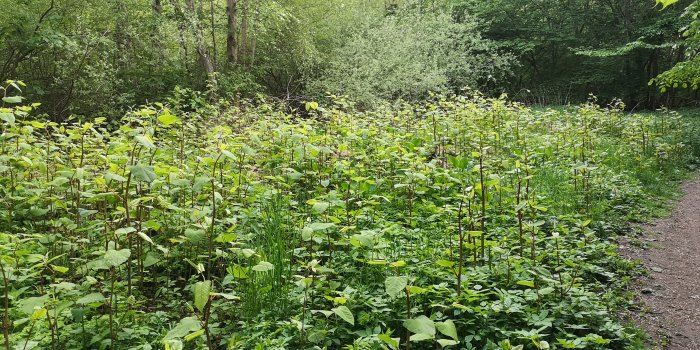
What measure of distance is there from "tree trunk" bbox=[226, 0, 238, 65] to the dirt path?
11466 millimetres

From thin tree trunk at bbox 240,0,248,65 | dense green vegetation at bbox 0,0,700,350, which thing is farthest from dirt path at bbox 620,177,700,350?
thin tree trunk at bbox 240,0,248,65

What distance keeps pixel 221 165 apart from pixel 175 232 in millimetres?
673

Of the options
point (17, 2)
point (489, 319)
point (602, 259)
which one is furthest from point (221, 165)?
point (17, 2)

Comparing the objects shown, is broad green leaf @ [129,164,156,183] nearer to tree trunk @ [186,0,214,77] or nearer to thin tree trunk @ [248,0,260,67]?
tree trunk @ [186,0,214,77]

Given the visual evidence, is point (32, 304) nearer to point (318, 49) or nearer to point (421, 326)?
point (421, 326)

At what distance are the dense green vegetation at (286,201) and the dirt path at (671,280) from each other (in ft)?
0.67

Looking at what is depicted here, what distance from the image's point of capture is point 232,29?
13109 millimetres

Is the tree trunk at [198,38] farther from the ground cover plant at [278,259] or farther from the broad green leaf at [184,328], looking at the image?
the broad green leaf at [184,328]

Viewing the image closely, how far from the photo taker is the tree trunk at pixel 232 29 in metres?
13.0

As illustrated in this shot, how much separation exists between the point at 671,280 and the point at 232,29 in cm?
1215

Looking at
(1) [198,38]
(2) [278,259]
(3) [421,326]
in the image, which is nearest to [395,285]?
(3) [421,326]

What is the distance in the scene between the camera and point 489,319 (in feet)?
9.16

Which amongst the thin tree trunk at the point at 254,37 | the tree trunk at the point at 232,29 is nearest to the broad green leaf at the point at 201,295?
the tree trunk at the point at 232,29

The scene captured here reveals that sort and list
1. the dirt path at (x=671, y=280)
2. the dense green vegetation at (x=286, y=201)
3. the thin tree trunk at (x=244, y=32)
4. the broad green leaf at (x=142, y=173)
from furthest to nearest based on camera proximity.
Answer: the thin tree trunk at (x=244, y=32) < the dirt path at (x=671, y=280) < the dense green vegetation at (x=286, y=201) < the broad green leaf at (x=142, y=173)
